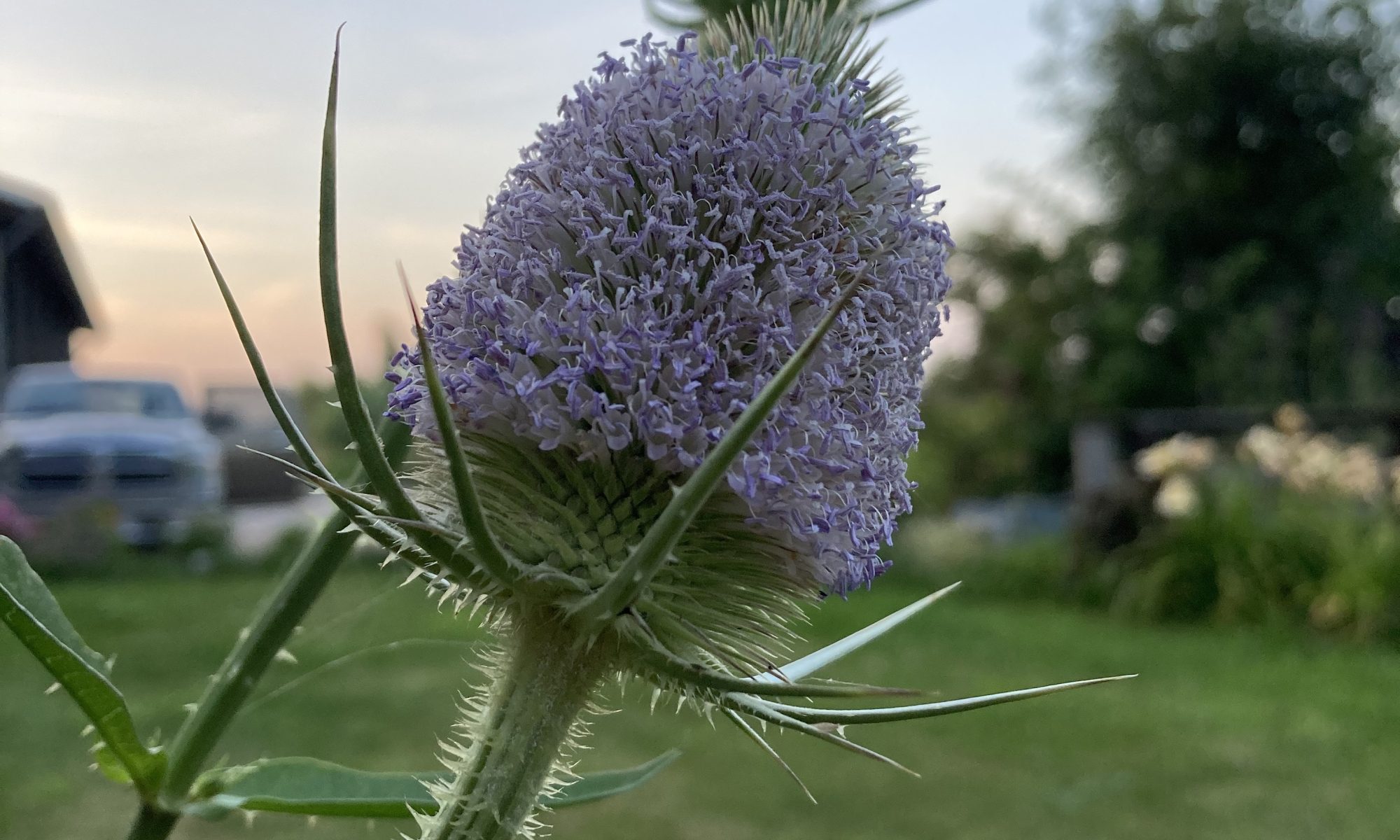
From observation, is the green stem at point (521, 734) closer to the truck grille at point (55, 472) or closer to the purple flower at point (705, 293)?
the purple flower at point (705, 293)

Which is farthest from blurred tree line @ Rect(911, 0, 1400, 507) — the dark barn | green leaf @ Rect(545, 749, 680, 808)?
green leaf @ Rect(545, 749, 680, 808)

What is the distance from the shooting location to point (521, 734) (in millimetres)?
839

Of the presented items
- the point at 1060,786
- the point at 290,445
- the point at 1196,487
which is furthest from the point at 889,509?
the point at 1196,487

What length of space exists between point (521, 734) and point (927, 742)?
446 centimetres

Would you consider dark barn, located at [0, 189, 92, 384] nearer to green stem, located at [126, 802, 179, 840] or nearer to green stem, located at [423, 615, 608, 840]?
green stem, located at [126, 802, 179, 840]

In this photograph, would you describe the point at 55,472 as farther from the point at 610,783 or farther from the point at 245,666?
the point at 610,783

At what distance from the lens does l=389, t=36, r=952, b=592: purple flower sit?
78 centimetres

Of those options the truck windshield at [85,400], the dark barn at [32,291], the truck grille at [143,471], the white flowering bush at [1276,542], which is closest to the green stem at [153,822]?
the white flowering bush at [1276,542]

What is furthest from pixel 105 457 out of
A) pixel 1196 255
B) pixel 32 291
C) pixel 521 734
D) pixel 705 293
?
pixel 1196 255

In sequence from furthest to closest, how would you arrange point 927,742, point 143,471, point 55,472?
point 143,471, point 55,472, point 927,742

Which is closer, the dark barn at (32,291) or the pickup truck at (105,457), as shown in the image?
the pickup truck at (105,457)

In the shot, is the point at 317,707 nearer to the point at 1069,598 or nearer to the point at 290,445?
the point at 290,445

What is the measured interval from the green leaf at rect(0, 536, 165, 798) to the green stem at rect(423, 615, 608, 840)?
288mm

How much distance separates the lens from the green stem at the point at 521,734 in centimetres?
81
